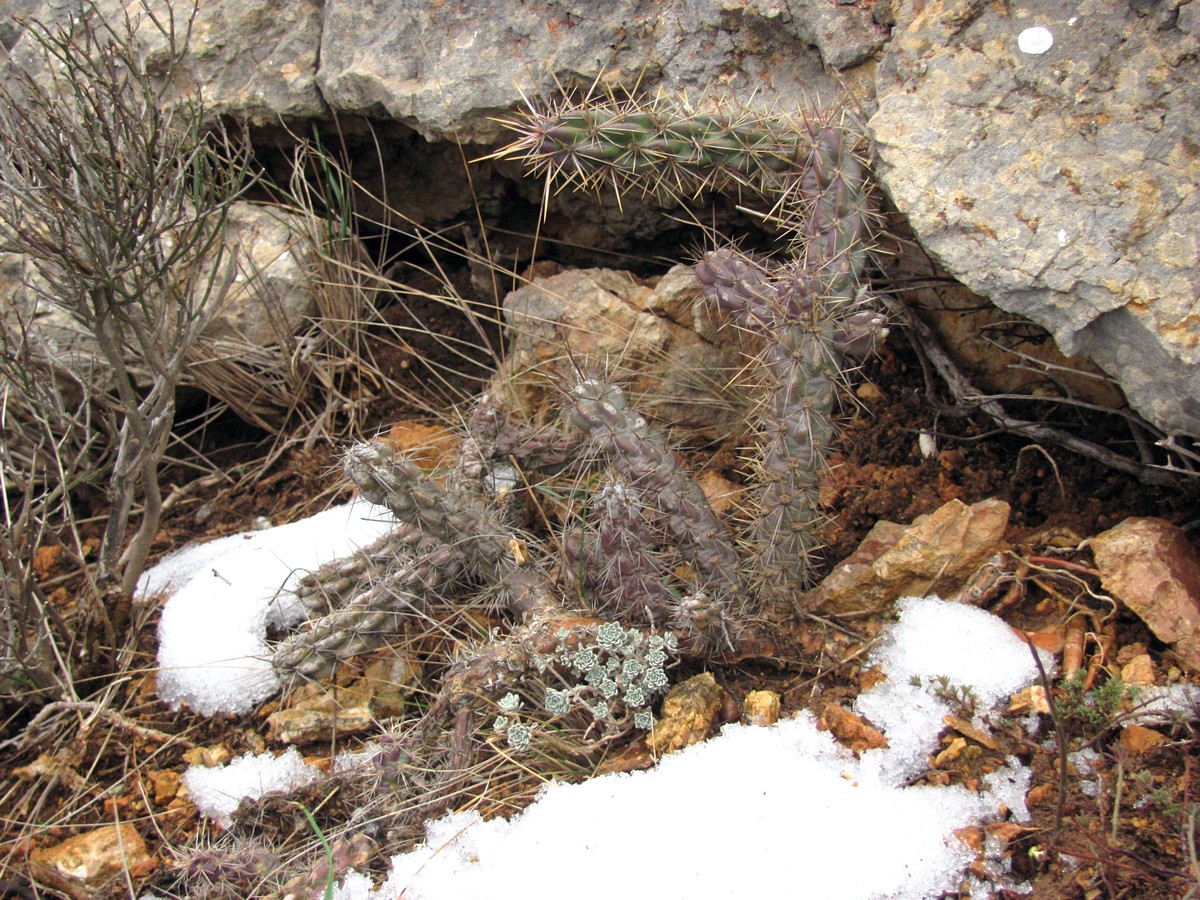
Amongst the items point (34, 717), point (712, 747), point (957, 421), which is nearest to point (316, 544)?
point (34, 717)

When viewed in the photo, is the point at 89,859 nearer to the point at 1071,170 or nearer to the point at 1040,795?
the point at 1040,795

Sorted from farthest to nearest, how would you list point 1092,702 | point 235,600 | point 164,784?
point 235,600 < point 164,784 < point 1092,702

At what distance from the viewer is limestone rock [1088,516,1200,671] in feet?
6.75

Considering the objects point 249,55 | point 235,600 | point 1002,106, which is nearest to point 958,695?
point 1002,106

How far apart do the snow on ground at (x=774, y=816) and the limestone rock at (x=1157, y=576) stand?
9.8 inches

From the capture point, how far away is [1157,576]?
209 centimetres

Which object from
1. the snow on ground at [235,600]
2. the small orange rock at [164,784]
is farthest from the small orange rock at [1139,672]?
the small orange rock at [164,784]

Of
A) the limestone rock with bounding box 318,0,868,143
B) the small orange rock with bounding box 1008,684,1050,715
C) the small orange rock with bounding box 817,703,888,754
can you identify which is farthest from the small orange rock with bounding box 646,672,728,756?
the limestone rock with bounding box 318,0,868,143

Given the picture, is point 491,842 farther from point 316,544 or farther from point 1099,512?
point 1099,512

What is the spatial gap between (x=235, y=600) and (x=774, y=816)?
1.58m

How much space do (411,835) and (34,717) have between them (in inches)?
45.0

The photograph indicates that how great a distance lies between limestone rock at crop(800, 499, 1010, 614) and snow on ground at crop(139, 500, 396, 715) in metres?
1.10

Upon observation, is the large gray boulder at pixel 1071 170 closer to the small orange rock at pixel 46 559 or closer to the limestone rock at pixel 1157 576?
the limestone rock at pixel 1157 576

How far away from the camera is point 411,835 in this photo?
211 cm
